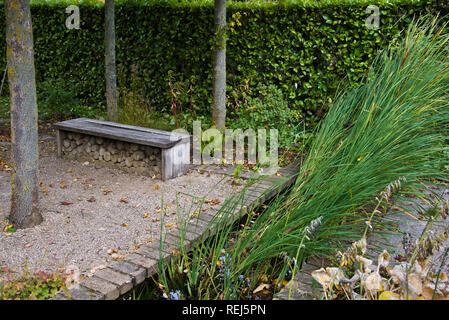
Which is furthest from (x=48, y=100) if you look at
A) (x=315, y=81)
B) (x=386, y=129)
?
(x=386, y=129)

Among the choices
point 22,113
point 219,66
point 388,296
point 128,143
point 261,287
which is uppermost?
point 219,66

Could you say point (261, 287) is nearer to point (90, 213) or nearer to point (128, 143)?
point (90, 213)

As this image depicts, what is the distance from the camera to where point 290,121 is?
18.0 ft

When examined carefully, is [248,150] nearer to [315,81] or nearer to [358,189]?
[315,81]

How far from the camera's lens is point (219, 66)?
4988 millimetres

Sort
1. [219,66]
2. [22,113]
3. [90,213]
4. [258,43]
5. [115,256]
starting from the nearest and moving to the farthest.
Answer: [115,256] → [22,113] → [90,213] → [219,66] → [258,43]

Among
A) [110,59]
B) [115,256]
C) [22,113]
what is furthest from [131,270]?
[110,59]

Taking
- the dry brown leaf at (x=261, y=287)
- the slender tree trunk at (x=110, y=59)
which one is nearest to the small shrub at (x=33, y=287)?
the dry brown leaf at (x=261, y=287)

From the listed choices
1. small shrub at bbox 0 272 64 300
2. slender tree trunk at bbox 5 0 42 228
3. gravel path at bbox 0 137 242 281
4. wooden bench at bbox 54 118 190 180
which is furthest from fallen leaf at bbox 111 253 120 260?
wooden bench at bbox 54 118 190 180

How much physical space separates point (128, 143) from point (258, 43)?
229cm

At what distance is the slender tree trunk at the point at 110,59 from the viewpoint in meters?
5.52

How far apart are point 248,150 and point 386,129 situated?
191cm

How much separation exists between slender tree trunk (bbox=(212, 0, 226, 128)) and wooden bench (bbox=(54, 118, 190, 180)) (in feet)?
2.78

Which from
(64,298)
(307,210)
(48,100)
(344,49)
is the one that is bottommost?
(64,298)
